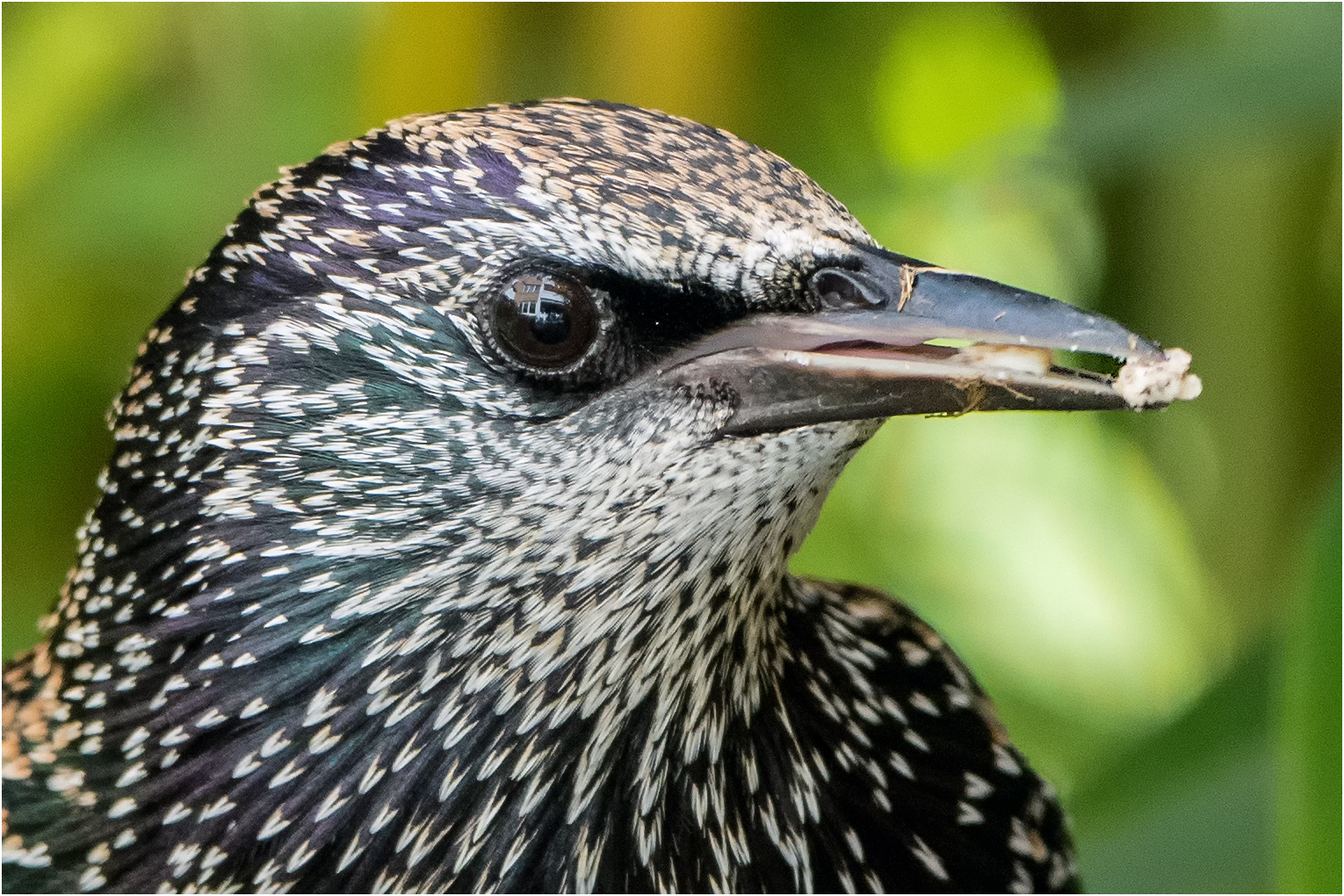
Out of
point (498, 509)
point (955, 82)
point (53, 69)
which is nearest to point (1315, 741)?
point (498, 509)

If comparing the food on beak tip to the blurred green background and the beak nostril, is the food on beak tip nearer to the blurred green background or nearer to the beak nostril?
the beak nostril

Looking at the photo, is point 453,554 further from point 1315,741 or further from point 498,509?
point 1315,741

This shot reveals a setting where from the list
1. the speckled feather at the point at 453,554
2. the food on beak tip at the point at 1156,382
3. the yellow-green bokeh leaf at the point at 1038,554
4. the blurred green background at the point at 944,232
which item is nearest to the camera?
the food on beak tip at the point at 1156,382

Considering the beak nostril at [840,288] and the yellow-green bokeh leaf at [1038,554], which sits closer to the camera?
the beak nostril at [840,288]

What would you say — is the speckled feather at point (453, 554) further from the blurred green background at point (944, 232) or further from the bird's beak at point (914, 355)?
the blurred green background at point (944, 232)

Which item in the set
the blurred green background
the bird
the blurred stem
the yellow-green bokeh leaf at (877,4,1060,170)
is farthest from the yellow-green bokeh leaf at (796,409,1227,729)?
the blurred stem

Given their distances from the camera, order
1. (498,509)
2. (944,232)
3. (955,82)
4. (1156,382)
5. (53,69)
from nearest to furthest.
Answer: (1156,382) → (498,509) → (53,69) → (944,232) → (955,82)

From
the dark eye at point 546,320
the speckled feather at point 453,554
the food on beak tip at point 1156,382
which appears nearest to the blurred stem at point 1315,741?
the food on beak tip at point 1156,382
